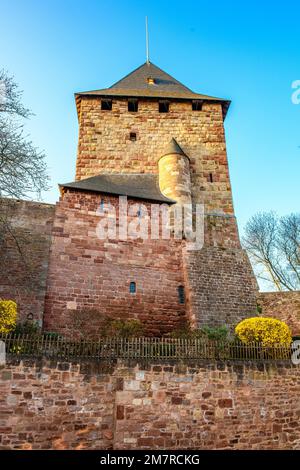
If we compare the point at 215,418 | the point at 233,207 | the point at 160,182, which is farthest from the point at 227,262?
the point at 215,418

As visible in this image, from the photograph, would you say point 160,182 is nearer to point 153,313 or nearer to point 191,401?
point 153,313

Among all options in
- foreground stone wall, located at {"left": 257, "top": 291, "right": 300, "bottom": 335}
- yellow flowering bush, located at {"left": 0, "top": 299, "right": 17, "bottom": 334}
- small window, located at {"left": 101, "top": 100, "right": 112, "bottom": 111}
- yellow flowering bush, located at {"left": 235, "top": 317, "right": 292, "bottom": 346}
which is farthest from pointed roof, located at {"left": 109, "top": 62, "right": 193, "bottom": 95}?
yellow flowering bush, located at {"left": 0, "top": 299, "right": 17, "bottom": 334}

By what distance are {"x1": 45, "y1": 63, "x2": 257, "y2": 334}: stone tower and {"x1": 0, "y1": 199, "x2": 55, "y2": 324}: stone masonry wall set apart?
0.39 m

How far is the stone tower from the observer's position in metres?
13.5

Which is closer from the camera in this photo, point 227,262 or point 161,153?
point 227,262

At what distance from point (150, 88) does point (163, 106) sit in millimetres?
1559

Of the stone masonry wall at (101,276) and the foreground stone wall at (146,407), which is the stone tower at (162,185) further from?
the foreground stone wall at (146,407)

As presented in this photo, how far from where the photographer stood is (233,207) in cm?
1688

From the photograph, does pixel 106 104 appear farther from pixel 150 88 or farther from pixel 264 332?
pixel 264 332

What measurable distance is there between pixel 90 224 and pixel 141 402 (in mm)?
7315

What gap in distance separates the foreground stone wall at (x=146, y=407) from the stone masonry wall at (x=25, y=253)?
4341mm

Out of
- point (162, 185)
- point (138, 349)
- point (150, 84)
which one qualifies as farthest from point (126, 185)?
point (138, 349)

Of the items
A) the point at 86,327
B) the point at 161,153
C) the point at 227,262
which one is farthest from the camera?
the point at 161,153

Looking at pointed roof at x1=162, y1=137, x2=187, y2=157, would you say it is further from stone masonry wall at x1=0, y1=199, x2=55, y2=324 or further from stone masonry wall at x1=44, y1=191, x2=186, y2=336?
stone masonry wall at x1=0, y1=199, x2=55, y2=324
